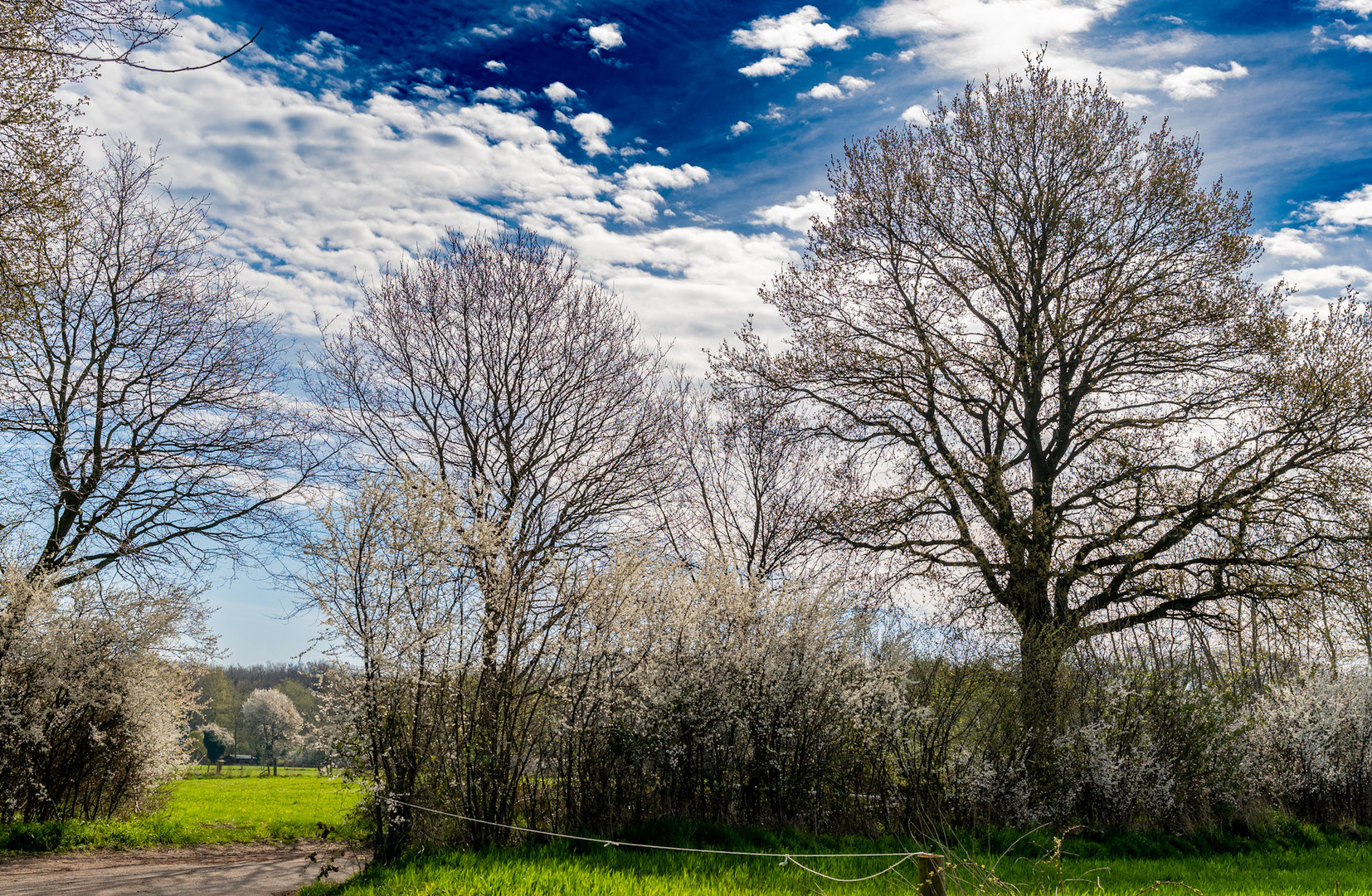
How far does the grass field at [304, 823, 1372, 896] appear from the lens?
5.32 m

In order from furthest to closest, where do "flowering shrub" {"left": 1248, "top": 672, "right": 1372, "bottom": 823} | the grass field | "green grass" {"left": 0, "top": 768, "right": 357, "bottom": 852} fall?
"flowering shrub" {"left": 1248, "top": 672, "right": 1372, "bottom": 823} → "green grass" {"left": 0, "top": 768, "right": 357, "bottom": 852} → the grass field

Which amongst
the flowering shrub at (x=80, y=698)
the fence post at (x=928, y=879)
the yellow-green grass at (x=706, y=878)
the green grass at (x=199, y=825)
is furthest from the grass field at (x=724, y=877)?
the flowering shrub at (x=80, y=698)

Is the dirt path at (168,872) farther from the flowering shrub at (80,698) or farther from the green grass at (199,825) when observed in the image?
the flowering shrub at (80,698)

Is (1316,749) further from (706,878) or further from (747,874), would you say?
(706,878)

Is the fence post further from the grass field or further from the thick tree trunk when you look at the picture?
the thick tree trunk

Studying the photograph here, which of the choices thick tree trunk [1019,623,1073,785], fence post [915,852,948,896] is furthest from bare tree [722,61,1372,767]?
fence post [915,852,948,896]

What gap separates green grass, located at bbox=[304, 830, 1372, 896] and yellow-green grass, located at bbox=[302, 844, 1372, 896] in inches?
0.5

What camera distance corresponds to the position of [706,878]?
592 centimetres

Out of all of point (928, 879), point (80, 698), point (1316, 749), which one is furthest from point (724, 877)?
point (1316, 749)

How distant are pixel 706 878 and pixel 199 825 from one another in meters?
11.2

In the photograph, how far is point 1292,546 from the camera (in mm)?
11984

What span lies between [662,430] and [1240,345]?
430 inches

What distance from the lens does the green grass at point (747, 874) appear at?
5363mm

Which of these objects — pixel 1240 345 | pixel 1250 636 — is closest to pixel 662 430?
pixel 1240 345
